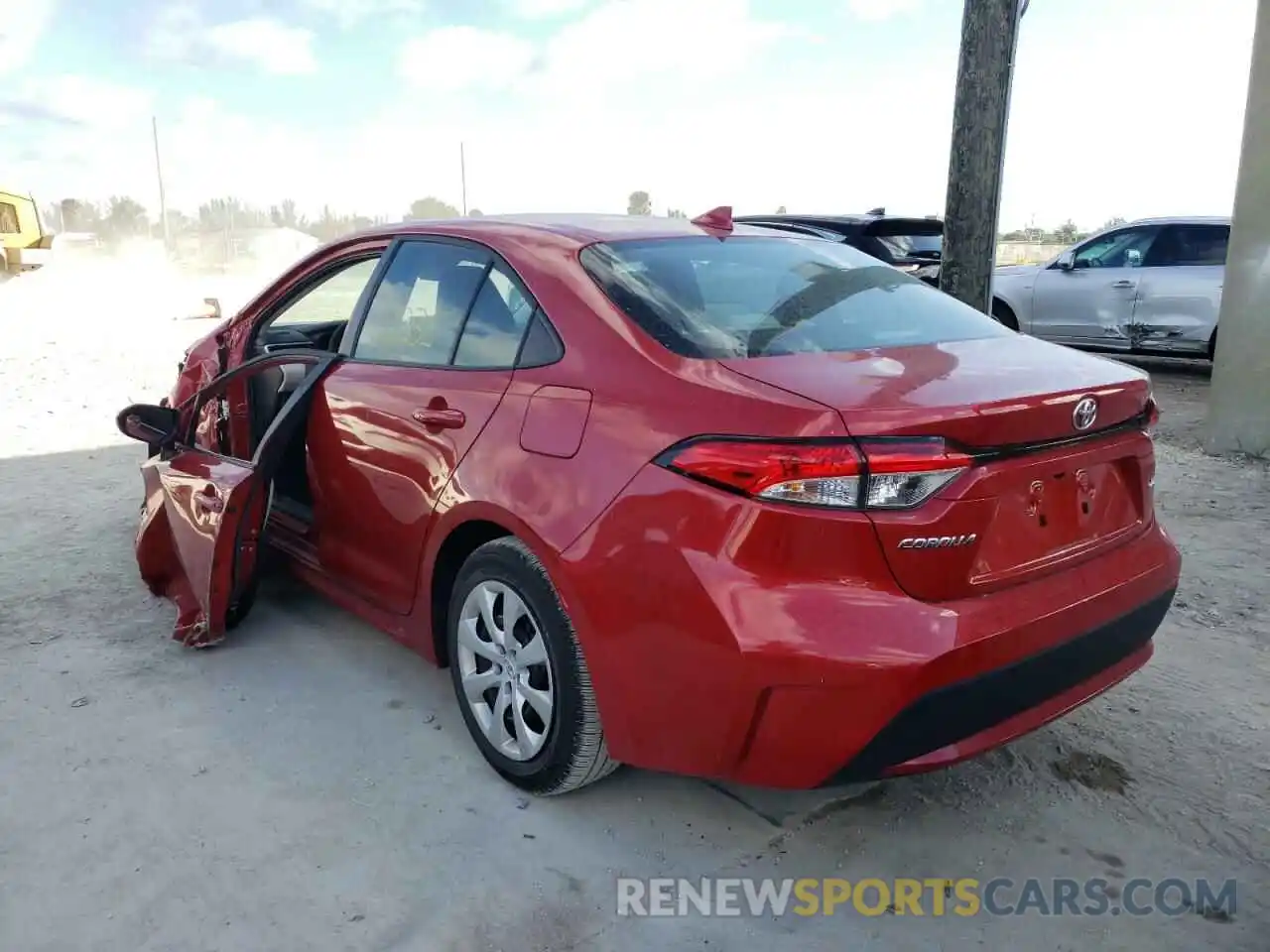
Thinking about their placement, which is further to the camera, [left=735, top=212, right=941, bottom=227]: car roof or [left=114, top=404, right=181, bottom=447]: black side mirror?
[left=735, top=212, right=941, bottom=227]: car roof

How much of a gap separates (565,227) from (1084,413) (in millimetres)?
1603

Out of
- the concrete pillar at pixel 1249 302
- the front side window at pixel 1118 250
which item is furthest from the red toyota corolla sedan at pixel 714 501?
the front side window at pixel 1118 250

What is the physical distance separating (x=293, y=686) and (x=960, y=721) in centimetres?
231

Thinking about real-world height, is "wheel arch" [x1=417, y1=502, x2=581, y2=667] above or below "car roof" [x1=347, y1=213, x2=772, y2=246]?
below

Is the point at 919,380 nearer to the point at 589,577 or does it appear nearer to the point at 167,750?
the point at 589,577

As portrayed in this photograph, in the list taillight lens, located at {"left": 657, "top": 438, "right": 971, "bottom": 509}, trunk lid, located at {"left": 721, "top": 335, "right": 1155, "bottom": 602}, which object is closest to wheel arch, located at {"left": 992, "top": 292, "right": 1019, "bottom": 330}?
trunk lid, located at {"left": 721, "top": 335, "right": 1155, "bottom": 602}

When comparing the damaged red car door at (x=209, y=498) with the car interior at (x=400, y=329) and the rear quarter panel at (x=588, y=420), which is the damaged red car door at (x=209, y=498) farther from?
the rear quarter panel at (x=588, y=420)

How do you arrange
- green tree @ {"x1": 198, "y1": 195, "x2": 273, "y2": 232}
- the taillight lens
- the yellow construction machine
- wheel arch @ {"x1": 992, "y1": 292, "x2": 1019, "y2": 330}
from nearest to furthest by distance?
the taillight lens
wheel arch @ {"x1": 992, "y1": 292, "x2": 1019, "y2": 330}
the yellow construction machine
green tree @ {"x1": 198, "y1": 195, "x2": 273, "y2": 232}

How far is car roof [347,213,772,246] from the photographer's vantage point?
300cm

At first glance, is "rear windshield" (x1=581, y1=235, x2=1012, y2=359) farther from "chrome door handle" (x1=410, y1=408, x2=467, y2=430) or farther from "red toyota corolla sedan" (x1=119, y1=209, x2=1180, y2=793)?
"chrome door handle" (x1=410, y1=408, x2=467, y2=430)

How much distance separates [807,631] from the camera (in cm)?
205

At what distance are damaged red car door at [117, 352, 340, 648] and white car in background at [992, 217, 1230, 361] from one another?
768 centimetres

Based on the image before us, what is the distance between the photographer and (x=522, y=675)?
2691 millimetres

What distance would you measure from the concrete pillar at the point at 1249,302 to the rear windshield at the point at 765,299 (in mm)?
4315
